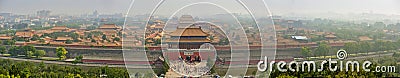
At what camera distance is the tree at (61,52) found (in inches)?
269

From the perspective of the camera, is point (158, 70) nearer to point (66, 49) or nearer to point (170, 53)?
point (170, 53)

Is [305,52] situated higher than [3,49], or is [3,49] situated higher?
[3,49]

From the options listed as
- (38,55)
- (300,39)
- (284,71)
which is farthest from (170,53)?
(300,39)

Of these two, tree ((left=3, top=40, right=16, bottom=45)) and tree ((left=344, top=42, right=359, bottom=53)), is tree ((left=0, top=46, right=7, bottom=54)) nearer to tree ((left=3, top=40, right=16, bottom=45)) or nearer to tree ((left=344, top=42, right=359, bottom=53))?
tree ((left=3, top=40, right=16, bottom=45))

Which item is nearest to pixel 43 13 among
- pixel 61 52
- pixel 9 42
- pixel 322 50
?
pixel 9 42

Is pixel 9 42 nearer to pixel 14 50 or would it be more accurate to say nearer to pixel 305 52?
pixel 14 50

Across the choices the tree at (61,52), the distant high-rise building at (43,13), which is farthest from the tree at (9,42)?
the distant high-rise building at (43,13)

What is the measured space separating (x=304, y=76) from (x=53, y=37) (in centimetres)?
679

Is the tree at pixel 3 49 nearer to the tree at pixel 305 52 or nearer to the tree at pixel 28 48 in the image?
the tree at pixel 28 48

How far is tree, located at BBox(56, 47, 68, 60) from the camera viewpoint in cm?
682

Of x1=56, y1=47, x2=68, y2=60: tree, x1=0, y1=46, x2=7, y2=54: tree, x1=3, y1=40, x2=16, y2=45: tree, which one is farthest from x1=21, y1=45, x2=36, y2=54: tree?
x1=3, y1=40, x2=16, y2=45: tree

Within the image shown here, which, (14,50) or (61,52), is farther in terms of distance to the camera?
(14,50)

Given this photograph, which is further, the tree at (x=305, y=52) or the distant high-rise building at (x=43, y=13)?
the distant high-rise building at (x=43, y=13)

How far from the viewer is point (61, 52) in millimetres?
6910
